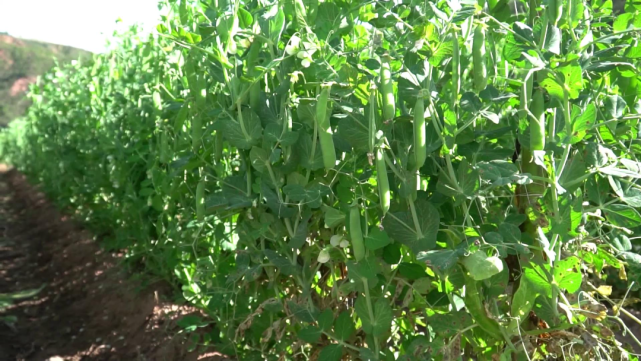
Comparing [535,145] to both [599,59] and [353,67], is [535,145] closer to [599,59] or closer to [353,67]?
[599,59]

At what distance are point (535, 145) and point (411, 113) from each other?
0.24m

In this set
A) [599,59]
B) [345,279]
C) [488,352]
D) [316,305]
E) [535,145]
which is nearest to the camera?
[535,145]

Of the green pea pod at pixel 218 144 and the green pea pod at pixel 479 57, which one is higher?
the green pea pod at pixel 479 57

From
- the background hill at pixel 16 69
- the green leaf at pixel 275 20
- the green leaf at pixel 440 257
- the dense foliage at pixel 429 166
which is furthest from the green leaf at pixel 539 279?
the background hill at pixel 16 69

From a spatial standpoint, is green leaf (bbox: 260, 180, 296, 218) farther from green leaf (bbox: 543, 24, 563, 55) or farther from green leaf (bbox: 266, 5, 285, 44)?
green leaf (bbox: 543, 24, 563, 55)

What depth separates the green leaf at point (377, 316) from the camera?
54.9 inches

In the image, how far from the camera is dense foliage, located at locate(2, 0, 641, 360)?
1.19 m

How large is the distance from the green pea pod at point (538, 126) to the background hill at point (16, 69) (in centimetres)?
3085

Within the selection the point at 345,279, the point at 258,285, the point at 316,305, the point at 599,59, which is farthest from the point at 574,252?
the point at 258,285

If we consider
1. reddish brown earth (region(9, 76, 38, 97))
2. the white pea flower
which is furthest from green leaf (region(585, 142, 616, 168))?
reddish brown earth (region(9, 76, 38, 97))

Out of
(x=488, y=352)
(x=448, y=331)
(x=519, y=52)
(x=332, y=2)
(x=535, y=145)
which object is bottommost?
(x=488, y=352)

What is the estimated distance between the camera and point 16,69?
104 feet

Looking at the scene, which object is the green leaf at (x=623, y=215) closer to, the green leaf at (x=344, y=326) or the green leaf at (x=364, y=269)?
the green leaf at (x=364, y=269)

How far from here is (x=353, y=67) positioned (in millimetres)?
1363
